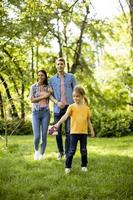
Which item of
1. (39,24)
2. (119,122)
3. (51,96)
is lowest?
(119,122)

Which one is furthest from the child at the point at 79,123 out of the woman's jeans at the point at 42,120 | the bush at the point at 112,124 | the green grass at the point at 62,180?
the bush at the point at 112,124

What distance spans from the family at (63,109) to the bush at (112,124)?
10672 millimetres

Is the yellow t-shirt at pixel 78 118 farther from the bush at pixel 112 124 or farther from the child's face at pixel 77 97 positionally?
the bush at pixel 112 124

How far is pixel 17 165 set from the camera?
8.69 meters

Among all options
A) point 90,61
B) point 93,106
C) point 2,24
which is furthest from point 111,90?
point 2,24

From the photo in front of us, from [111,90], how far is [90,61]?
509cm

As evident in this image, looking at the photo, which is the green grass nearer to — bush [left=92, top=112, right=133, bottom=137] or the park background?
the park background

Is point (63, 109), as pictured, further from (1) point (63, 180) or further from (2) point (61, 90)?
(1) point (63, 180)

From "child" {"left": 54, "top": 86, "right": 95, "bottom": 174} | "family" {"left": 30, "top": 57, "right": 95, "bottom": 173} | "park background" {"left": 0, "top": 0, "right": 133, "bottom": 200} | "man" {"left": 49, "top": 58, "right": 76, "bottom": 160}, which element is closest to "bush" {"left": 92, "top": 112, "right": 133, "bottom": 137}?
"park background" {"left": 0, "top": 0, "right": 133, "bottom": 200}

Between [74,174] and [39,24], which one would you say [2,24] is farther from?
[74,174]

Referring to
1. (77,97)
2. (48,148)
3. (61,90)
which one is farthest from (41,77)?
(48,148)

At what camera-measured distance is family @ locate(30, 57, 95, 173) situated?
7.88m

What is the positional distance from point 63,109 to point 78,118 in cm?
109

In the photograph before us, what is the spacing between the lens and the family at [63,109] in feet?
25.9
